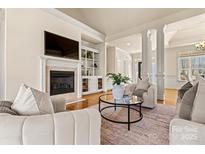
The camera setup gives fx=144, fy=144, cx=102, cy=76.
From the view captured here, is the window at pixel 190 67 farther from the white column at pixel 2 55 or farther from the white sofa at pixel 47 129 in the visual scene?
the white column at pixel 2 55

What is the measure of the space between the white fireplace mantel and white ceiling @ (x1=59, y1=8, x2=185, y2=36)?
5.55 feet

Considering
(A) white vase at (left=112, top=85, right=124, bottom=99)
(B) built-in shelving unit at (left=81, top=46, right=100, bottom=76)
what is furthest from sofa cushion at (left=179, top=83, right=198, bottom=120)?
(B) built-in shelving unit at (left=81, top=46, right=100, bottom=76)

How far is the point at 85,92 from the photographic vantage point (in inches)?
243

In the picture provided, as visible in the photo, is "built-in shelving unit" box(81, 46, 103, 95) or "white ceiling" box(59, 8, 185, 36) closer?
"white ceiling" box(59, 8, 185, 36)

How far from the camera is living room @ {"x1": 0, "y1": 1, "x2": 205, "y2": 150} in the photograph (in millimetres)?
1010

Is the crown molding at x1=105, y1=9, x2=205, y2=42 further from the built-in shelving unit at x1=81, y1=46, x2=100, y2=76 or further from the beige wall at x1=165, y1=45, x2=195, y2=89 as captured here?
the beige wall at x1=165, y1=45, x2=195, y2=89

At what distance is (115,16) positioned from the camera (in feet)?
18.0

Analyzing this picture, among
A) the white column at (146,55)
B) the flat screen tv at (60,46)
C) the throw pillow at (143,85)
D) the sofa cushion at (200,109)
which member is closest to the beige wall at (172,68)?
the white column at (146,55)

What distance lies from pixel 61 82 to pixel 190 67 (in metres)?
6.75

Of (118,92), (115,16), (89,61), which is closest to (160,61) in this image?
(115,16)

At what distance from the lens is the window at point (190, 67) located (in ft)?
23.8

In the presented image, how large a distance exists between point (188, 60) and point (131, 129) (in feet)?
22.8

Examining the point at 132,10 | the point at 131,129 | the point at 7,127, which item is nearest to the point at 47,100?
the point at 7,127

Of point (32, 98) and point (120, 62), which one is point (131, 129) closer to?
point (32, 98)
